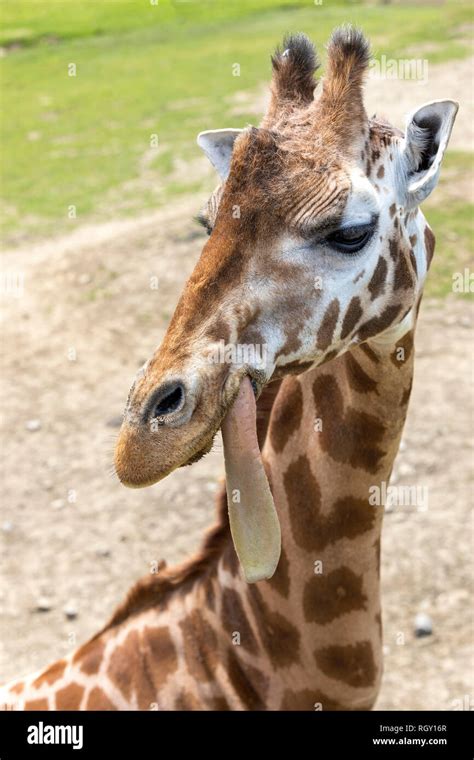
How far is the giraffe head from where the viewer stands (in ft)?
10.3

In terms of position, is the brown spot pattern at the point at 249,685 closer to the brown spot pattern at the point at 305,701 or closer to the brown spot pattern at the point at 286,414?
the brown spot pattern at the point at 305,701

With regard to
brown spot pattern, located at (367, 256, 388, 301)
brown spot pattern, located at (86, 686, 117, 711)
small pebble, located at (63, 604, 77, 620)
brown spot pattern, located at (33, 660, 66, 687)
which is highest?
brown spot pattern, located at (367, 256, 388, 301)

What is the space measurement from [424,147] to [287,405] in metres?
1.22

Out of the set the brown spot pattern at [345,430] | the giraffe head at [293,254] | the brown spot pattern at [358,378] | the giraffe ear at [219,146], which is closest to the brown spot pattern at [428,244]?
the giraffe head at [293,254]

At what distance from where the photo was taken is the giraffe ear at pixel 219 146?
4.08m

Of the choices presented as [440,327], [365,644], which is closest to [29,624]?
[365,644]

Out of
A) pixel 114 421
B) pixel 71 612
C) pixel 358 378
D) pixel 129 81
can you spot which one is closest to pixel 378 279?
pixel 358 378

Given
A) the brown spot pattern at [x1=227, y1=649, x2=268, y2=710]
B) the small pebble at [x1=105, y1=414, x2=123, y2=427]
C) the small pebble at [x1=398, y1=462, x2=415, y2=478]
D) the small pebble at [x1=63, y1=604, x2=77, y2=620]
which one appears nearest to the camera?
the brown spot pattern at [x1=227, y1=649, x2=268, y2=710]

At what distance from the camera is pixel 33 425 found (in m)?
9.56

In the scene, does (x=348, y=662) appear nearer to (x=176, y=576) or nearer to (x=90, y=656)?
(x=176, y=576)

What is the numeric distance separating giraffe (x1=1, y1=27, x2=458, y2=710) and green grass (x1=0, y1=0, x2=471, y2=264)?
11.2 metres

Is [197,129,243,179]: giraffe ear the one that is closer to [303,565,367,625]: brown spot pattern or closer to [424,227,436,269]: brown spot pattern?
[424,227,436,269]: brown spot pattern

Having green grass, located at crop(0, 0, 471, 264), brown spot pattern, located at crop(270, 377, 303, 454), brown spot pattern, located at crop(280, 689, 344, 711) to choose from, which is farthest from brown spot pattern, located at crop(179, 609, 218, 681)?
green grass, located at crop(0, 0, 471, 264)

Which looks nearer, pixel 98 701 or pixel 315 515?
pixel 315 515
